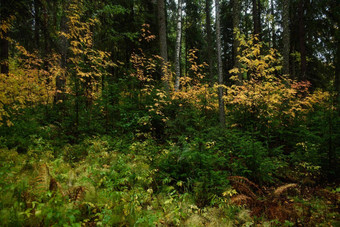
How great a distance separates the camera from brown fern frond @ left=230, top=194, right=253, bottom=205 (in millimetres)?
3369

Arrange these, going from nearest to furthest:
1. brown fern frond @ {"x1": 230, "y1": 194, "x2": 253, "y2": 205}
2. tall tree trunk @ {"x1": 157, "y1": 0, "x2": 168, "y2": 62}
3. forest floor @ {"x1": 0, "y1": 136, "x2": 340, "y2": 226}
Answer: forest floor @ {"x1": 0, "y1": 136, "x2": 340, "y2": 226}
brown fern frond @ {"x1": 230, "y1": 194, "x2": 253, "y2": 205}
tall tree trunk @ {"x1": 157, "y1": 0, "x2": 168, "y2": 62}

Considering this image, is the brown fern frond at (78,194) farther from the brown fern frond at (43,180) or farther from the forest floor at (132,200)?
the brown fern frond at (43,180)

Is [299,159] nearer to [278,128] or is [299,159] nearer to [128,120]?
[278,128]

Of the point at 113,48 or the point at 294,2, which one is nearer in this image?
the point at 113,48

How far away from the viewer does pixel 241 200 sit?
357 cm

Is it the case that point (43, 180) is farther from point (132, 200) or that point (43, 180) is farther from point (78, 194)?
point (132, 200)

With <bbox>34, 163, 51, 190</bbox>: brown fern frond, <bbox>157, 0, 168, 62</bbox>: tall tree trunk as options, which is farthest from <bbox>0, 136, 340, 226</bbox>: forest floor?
<bbox>157, 0, 168, 62</bbox>: tall tree trunk

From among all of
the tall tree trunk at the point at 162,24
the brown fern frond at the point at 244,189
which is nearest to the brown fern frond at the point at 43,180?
the brown fern frond at the point at 244,189

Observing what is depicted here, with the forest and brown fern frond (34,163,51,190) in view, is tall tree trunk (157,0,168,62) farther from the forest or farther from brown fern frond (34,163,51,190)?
brown fern frond (34,163,51,190)

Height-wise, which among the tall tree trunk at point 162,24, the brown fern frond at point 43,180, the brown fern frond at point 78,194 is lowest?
the brown fern frond at point 78,194

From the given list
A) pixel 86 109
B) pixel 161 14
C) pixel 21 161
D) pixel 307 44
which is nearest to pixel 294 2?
pixel 307 44

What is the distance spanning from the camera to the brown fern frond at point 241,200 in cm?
337

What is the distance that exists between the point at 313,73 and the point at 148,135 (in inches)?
685

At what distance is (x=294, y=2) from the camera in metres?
12.9
